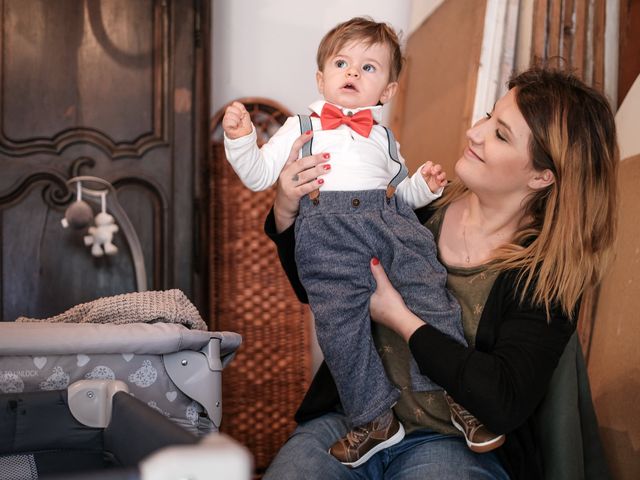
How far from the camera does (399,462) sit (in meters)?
1.48

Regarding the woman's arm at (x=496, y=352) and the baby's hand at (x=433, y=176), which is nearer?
the woman's arm at (x=496, y=352)

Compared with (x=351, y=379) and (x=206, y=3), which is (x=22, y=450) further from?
(x=206, y=3)

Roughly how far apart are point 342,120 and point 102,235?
42.3 inches

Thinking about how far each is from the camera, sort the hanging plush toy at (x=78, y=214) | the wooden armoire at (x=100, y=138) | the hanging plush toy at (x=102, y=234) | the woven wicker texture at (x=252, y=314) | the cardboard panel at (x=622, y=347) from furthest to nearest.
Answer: the woven wicker texture at (x=252, y=314), the wooden armoire at (x=100, y=138), the hanging plush toy at (x=102, y=234), the hanging plush toy at (x=78, y=214), the cardboard panel at (x=622, y=347)

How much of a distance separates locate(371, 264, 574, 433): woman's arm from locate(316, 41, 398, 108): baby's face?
1.24 feet

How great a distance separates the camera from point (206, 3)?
2.69 m

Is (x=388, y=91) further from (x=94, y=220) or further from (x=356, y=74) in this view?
(x=94, y=220)

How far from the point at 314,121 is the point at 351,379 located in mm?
550

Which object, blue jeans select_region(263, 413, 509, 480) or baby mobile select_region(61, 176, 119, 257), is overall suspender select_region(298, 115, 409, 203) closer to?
blue jeans select_region(263, 413, 509, 480)

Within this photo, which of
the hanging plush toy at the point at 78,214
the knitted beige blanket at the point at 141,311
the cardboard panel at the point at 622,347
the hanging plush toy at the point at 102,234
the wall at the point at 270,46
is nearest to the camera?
the knitted beige blanket at the point at 141,311

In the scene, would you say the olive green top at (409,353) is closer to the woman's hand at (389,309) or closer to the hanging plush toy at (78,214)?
the woman's hand at (389,309)

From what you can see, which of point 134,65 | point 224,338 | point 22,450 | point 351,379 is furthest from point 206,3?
point 22,450

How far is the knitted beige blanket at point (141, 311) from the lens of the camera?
147 centimetres

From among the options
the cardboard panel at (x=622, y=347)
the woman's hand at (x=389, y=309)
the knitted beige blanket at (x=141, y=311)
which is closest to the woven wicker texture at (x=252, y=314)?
the cardboard panel at (x=622, y=347)
